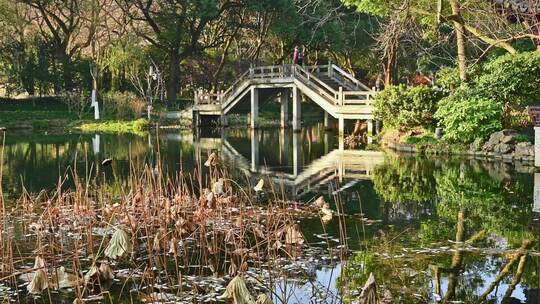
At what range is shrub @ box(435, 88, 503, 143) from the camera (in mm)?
19377

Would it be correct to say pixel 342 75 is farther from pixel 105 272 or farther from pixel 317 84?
pixel 105 272

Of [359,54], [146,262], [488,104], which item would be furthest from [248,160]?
[359,54]

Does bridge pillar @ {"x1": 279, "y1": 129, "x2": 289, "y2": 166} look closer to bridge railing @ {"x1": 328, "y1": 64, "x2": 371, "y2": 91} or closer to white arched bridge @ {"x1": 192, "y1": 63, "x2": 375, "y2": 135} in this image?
white arched bridge @ {"x1": 192, "y1": 63, "x2": 375, "y2": 135}

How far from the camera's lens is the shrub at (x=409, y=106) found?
21969 mm

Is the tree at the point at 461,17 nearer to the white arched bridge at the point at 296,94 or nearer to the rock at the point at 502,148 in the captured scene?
the rock at the point at 502,148

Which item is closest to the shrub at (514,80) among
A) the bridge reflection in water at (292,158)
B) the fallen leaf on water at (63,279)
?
the bridge reflection in water at (292,158)

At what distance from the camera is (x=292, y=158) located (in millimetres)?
20578

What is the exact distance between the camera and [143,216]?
9.12 meters

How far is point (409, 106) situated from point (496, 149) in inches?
162

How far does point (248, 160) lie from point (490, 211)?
10.0 metres

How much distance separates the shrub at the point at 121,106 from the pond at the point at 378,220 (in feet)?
43.3

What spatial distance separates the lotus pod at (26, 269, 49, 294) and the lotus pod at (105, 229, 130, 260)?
106 centimetres

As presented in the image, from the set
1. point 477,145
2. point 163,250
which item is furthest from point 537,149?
point 163,250

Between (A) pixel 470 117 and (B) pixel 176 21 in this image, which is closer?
(A) pixel 470 117
